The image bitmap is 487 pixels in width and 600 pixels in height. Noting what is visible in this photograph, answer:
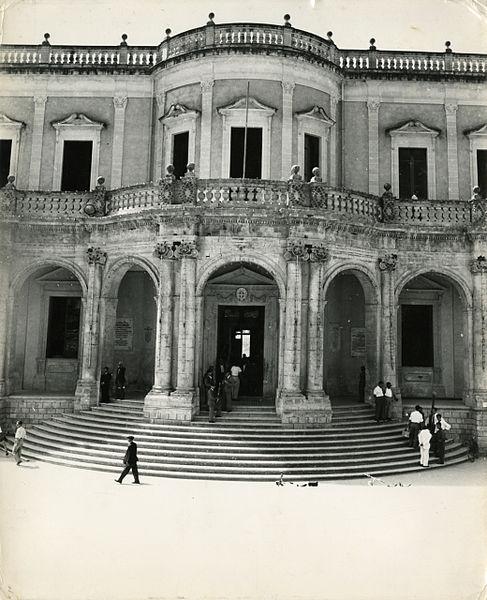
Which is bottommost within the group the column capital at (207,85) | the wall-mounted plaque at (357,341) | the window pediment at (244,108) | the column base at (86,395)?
the column base at (86,395)

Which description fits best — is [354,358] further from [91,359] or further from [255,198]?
[91,359]

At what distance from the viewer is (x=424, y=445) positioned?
49.5 feet

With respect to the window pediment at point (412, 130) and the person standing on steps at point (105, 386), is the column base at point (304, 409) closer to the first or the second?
the person standing on steps at point (105, 386)

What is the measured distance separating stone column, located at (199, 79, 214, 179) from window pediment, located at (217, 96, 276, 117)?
45cm

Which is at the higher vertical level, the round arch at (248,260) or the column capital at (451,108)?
the column capital at (451,108)

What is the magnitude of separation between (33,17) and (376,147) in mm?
15222

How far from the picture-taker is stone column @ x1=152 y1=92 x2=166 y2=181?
20.5 meters

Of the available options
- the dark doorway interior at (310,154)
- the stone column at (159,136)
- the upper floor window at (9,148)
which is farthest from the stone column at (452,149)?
the upper floor window at (9,148)

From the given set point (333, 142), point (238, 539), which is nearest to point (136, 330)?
point (333, 142)

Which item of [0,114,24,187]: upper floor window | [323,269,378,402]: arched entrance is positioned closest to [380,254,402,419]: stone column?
[323,269,378,402]: arched entrance

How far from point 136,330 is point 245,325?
4296 mm

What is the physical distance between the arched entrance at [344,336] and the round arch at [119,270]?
22.3ft

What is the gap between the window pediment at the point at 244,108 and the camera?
19.2 meters

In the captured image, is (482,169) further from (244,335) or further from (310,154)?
(244,335)
